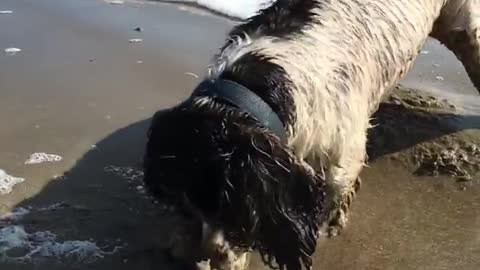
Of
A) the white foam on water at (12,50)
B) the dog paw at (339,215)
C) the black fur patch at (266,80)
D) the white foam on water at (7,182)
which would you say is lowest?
the white foam on water at (12,50)

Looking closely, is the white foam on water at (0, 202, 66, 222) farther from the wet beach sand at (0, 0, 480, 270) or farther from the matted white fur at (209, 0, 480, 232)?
the matted white fur at (209, 0, 480, 232)

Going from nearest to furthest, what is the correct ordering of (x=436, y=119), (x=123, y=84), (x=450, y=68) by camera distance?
1. (x=436, y=119)
2. (x=123, y=84)
3. (x=450, y=68)

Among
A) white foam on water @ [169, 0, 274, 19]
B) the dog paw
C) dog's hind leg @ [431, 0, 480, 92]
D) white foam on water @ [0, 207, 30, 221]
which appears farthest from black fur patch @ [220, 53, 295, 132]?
white foam on water @ [169, 0, 274, 19]

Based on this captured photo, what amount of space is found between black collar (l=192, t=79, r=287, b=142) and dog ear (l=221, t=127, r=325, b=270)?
0.10 meters

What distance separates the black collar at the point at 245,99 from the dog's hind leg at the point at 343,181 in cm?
72

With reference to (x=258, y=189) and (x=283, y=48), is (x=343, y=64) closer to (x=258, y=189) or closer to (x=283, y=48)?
(x=283, y=48)

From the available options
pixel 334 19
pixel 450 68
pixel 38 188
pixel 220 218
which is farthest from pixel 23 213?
pixel 450 68

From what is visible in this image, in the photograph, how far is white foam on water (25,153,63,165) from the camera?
4949 mm

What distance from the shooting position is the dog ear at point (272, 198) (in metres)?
3.26

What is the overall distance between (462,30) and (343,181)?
1.53m

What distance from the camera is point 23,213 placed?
4453 millimetres

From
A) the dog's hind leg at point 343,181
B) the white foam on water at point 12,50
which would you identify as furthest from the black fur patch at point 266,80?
the white foam on water at point 12,50

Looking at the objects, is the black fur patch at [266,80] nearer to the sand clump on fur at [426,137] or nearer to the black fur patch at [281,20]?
the black fur patch at [281,20]

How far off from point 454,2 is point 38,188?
8.36ft
